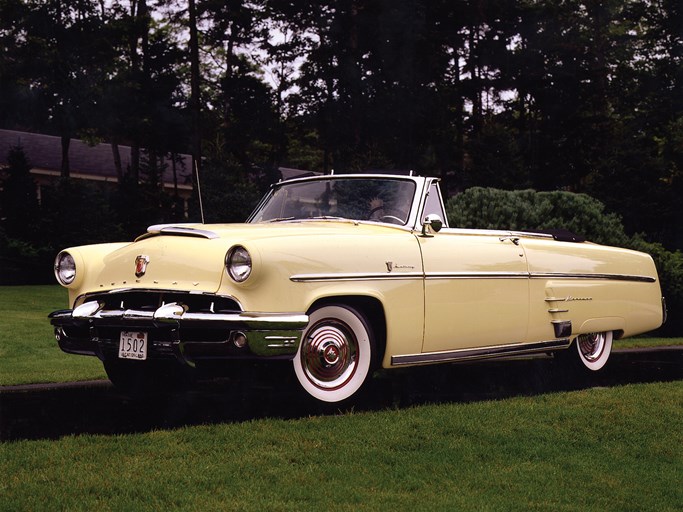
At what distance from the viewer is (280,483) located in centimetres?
438

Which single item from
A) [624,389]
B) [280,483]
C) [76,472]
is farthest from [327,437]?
[624,389]

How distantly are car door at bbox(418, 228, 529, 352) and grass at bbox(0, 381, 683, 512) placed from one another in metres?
0.89

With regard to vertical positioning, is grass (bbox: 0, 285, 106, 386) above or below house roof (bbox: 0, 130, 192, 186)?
below

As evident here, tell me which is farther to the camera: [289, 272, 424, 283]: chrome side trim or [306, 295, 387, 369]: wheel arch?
[306, 295, 387, 369]: wheel arch

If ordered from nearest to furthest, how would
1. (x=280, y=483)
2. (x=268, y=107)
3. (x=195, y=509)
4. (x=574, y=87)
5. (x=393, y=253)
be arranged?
(x=195, y=509) → (x=280, y=483) → (x=393, y=253) → (x=268, y=107) → (x=574, y=87)

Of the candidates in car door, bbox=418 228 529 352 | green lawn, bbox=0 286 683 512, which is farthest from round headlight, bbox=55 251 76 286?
car door, bbox=418 228 529 352

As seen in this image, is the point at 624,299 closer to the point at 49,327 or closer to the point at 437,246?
the point at 437,246

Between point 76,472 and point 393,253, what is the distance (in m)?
2.97

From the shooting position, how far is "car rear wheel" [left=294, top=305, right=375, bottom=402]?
20.9ft

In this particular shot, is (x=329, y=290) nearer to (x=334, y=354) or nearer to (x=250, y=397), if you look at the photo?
(x=334, y=354)

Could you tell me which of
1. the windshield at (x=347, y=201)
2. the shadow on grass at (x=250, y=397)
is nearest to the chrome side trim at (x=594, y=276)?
the shadow on grass at (x=250, y=397)

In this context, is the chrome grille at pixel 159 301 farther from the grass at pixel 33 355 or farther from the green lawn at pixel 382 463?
the grass at pixel 33 355

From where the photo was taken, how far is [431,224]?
7152 mm

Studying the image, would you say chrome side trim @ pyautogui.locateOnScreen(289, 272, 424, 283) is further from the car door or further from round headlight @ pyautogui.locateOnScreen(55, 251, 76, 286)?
round headlight @ pyautogui.locateOnScreen(55, 251, 76, 286)
